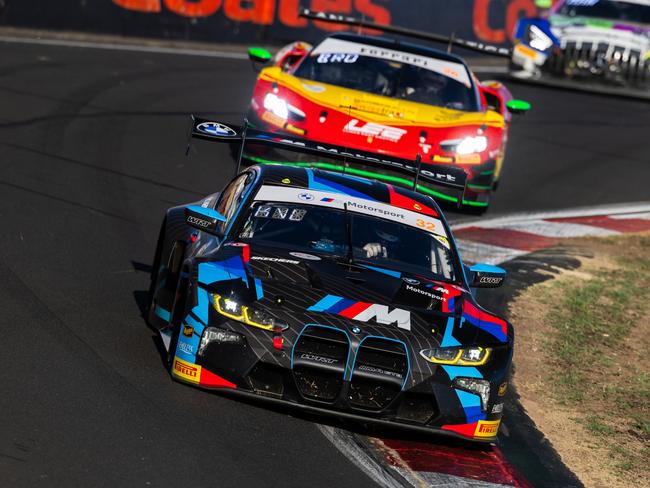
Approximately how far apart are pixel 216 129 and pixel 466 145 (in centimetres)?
417

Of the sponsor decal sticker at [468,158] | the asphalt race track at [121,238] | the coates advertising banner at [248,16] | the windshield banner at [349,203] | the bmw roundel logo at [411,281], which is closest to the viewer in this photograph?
the asphalt race track at [121,238]

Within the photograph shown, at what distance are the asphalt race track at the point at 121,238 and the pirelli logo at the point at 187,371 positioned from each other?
0.12m

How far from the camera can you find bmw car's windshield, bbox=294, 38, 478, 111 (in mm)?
13203

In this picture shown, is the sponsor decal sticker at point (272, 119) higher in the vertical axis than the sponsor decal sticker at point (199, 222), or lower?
lower

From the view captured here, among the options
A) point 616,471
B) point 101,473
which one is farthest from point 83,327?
point 616,471

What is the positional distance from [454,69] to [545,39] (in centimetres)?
769

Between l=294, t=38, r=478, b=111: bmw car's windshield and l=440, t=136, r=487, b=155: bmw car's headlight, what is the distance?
0.74 metres

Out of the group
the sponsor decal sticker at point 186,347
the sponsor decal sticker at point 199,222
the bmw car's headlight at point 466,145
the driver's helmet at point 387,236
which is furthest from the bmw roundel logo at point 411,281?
the bmw car's headlight at point 466,145

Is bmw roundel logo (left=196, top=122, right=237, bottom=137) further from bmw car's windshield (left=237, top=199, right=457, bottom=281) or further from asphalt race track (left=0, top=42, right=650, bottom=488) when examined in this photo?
bmw car's windshield (left=237, top=199, right=457, bottom=281)

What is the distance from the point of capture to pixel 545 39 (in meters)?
21.2

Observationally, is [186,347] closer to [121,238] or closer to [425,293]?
[425,293]

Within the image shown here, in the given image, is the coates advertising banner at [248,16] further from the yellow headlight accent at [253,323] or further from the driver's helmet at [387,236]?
the yellow headlight accent at [253,323]

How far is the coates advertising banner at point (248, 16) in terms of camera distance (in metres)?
21.1

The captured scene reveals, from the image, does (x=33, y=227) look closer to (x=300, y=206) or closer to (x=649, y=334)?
(x=300, y=206)
